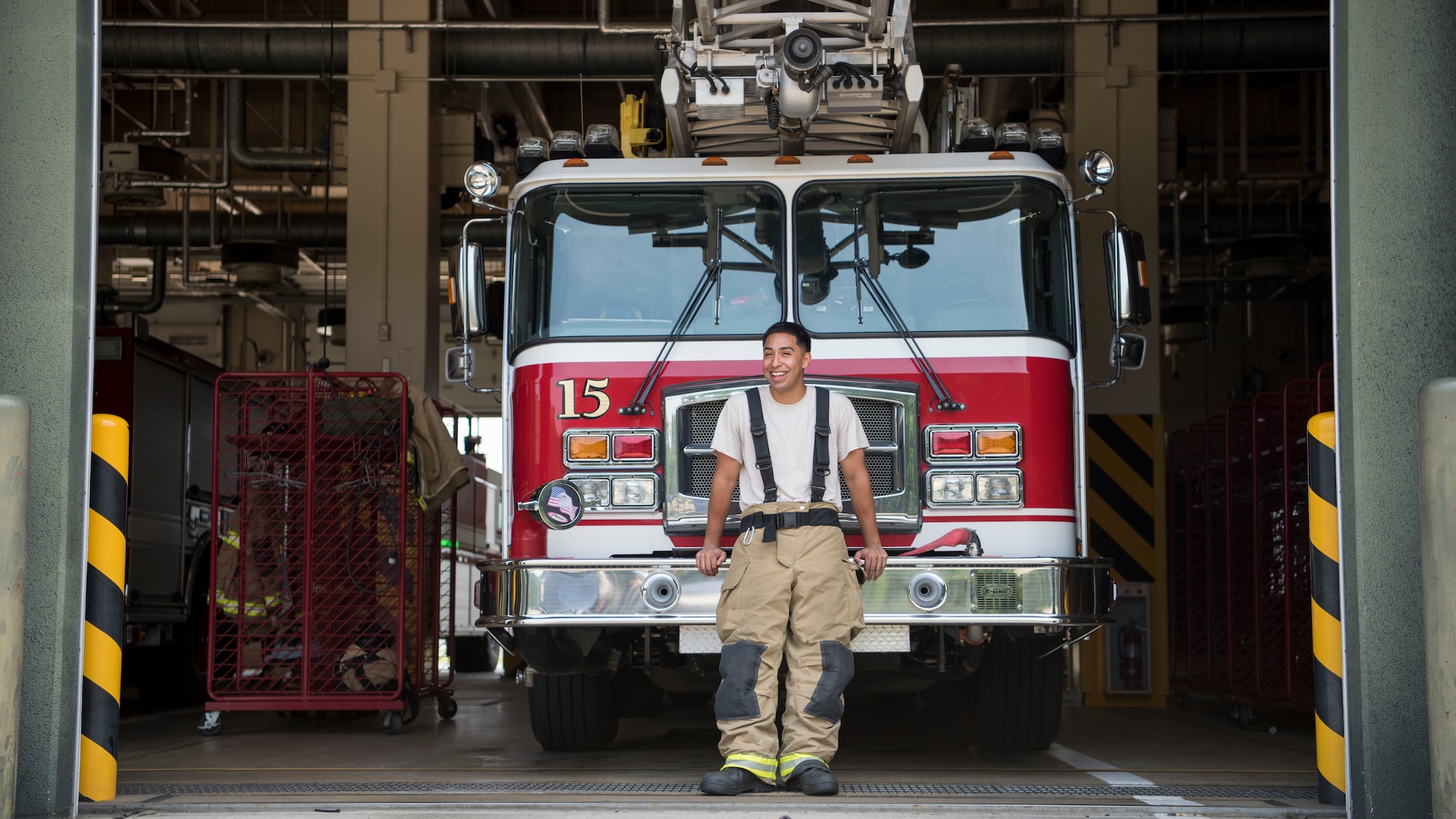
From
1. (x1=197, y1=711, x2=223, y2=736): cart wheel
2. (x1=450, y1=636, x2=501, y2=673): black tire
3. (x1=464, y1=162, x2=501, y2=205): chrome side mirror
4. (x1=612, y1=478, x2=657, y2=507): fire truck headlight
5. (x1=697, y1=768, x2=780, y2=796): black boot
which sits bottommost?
(x1=450, y1=636, x2=501, y2=673): black tire

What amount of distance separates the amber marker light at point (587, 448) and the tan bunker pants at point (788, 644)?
3.70ft

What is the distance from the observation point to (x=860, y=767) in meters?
6.66

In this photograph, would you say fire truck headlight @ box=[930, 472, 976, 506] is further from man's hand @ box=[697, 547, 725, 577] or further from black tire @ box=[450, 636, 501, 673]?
black tire @ box=[450, 636, 501, 673]

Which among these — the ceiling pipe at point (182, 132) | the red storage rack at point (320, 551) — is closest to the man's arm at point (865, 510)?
the red storage rack at point (320, 551)

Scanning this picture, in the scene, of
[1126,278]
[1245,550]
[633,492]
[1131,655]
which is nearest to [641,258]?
[633,492]

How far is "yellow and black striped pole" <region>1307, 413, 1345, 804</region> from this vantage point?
5.05 meters

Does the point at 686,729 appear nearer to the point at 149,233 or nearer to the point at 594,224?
the point at 594,224

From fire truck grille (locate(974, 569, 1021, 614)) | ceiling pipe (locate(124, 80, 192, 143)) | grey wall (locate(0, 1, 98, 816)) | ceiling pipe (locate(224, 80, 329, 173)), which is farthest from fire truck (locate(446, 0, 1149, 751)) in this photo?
ceiling pipe (locate(124, 80, 192, 143))

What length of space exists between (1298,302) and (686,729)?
792 inches

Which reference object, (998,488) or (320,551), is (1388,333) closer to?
(998,488)

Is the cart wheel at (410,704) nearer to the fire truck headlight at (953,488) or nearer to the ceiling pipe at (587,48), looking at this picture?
the fire truck headlight at (953,488)

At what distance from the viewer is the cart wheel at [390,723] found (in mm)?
9203

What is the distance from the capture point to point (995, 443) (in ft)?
20.9

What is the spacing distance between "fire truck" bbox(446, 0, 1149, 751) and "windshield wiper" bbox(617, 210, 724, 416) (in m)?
0.01
